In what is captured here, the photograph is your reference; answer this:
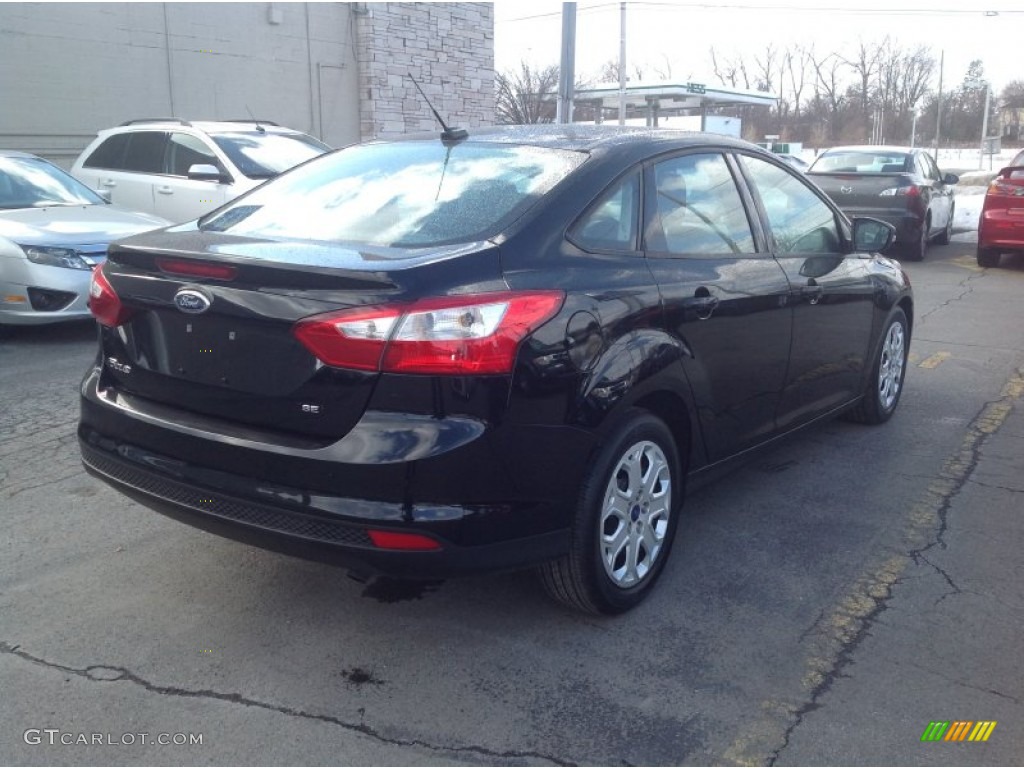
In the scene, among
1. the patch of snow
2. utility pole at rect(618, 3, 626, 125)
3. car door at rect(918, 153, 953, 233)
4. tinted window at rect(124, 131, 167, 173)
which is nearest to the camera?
tinted window at rect(124, 131, 167, 173)

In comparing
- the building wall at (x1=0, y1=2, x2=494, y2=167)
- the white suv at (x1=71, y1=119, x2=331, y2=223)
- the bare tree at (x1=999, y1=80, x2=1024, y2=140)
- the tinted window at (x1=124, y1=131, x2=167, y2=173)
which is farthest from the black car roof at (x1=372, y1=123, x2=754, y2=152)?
the bare tree at (x1=999, y1=80, x2=1024, y2=140)

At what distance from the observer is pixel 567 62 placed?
15969 millimetres

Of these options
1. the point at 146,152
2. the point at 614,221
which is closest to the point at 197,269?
the point at 614,221

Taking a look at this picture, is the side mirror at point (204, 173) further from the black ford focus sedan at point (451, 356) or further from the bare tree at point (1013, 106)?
the bare tree at point (1013, 106)

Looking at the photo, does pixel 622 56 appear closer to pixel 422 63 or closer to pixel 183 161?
pixel 422 63

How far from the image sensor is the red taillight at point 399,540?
2926mm

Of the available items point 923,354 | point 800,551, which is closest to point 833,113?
point 923,354

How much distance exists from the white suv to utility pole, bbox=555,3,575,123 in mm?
5669

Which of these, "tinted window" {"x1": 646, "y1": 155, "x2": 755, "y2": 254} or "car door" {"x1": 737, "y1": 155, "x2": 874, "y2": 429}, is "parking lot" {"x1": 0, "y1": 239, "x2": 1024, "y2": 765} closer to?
"car door" {"x1": 737, "y1": 155, "x2": 874, "y2": 429}

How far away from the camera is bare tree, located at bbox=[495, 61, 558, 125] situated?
36.9 m

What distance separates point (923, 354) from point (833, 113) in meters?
61.7

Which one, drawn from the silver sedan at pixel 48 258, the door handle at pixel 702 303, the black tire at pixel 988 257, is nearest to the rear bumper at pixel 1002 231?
the black tire at pixel 988 257

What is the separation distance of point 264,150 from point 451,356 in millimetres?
8427

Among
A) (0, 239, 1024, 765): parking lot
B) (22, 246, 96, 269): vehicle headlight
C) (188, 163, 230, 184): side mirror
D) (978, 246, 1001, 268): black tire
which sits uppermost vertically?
(188, 163, 230, 184): side mirror
